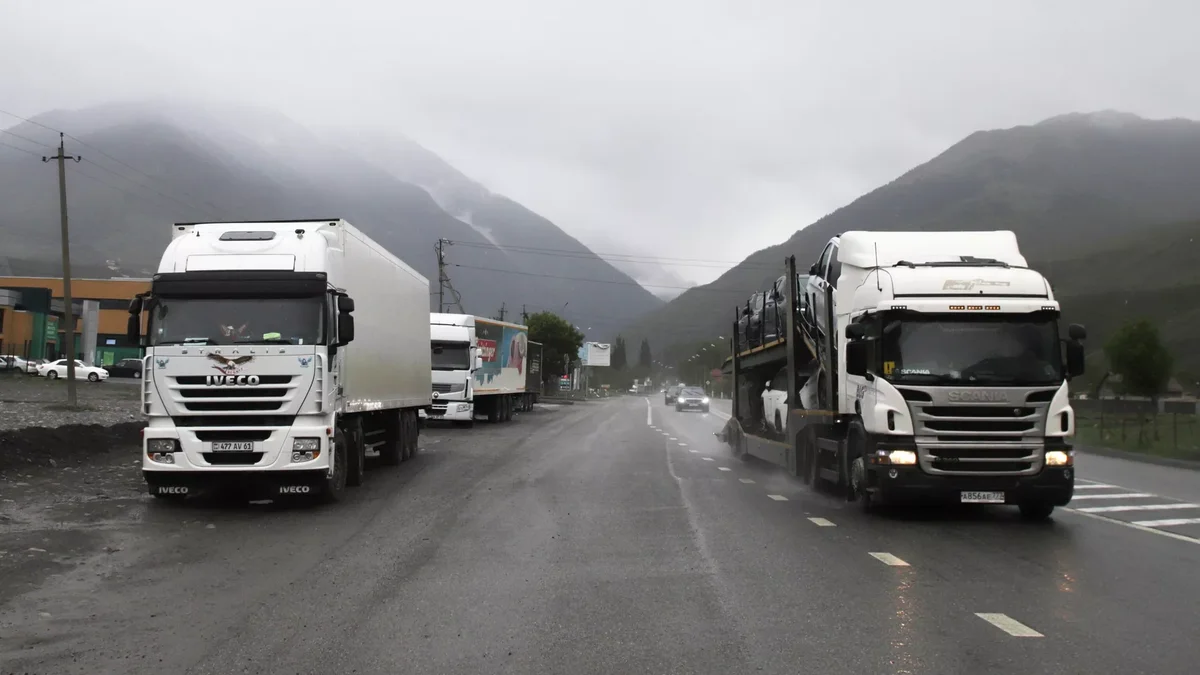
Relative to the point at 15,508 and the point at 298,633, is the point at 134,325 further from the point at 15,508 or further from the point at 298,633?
the point at 298,633

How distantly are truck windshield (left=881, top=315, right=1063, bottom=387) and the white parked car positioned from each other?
5240 cm

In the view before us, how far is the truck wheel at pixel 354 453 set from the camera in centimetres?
1445

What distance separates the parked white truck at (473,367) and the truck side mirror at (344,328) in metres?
16.1

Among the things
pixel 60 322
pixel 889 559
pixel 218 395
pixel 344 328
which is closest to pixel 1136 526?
pixel 889 559

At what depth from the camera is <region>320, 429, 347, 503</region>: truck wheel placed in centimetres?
1258

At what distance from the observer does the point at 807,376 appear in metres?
14.8

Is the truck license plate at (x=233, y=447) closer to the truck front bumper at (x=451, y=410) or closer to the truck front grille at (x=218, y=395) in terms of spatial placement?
the truck front grille at (x=218, y=395)

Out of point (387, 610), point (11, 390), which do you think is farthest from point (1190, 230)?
point (387, 610)

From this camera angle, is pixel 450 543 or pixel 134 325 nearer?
pixel 450 543

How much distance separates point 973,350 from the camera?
11.1 m

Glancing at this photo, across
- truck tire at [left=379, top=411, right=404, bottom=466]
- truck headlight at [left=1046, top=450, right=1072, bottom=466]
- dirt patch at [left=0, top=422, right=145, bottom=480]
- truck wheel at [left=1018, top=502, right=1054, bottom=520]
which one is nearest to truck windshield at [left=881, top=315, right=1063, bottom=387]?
truck headlight at [left=1046, top=450, right=1072, bottom=466]

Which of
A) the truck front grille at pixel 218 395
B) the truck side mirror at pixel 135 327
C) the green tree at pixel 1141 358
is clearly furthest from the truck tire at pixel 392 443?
the green tree at pixel 1141 358

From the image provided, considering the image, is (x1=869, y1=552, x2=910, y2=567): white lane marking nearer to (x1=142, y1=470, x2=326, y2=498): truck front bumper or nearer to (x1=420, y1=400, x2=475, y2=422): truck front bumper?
(x1=142, y1=470, x2=326, y2=498): truck front bumper

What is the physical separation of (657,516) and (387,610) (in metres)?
5.45
